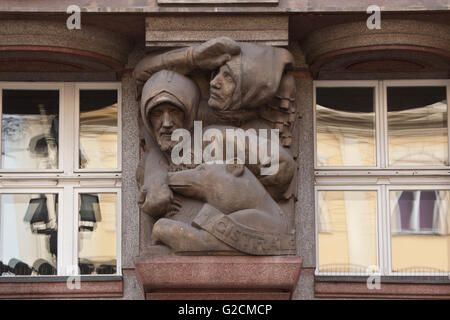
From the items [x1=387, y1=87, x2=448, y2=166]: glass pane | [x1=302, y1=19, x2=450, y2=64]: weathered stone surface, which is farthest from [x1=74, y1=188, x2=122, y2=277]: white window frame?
[x1=387, y1=87, x2=448, y2=166]: glass pane

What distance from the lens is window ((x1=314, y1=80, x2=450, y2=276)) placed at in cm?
912

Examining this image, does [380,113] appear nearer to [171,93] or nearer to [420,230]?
[420,230]

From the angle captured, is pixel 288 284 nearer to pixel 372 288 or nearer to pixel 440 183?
pixel 372 288

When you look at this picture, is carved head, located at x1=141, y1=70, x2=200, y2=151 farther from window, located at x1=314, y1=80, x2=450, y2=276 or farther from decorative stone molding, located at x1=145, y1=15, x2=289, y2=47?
window, located at x1=314, y1=80, x2=450, y2=276

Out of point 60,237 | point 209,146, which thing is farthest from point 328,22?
point 60,237

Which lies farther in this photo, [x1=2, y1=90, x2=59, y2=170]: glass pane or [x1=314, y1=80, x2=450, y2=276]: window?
[x1=2, y1=90, x2=59, y2=170]: glass pane

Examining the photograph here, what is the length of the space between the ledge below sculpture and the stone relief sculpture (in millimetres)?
58

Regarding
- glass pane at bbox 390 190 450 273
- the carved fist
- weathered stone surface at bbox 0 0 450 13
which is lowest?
glass pane at bbox 390 190 450 273

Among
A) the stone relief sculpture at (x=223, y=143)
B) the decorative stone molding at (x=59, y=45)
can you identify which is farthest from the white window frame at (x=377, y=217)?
the decorative stone molding at (x=59, y=45)

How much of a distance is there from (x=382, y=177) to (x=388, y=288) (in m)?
0.75

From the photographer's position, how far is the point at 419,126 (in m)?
9.27

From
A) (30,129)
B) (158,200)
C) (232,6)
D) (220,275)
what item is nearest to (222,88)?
(232,6)

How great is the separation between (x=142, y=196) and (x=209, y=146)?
51cm

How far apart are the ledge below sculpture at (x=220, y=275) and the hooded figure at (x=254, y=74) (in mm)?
945
